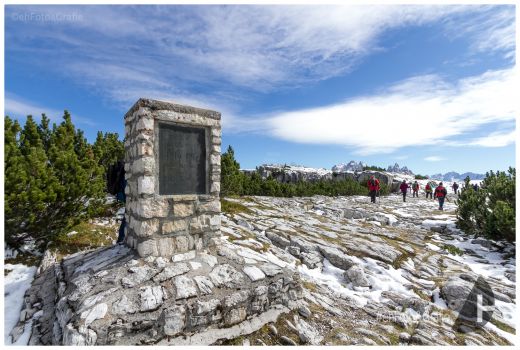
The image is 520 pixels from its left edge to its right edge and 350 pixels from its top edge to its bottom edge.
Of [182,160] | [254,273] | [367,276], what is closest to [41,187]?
[182,160]

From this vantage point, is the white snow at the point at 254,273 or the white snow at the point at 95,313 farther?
the white snow at the point at 254,273

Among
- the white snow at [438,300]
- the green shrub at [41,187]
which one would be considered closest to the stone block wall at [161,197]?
the green shrub at [41,187]

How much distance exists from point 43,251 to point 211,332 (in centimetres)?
563

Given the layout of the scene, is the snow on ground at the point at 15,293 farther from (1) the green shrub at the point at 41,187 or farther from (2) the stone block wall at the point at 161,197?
(2) the stone block wall at the point at 161,197

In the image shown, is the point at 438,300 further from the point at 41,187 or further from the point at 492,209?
the point at 41,187

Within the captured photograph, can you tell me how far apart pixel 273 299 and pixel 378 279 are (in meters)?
3.49

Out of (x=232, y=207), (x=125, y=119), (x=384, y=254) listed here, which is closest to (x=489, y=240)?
(x=384, y=254)

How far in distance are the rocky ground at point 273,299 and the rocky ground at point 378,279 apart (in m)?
0.03

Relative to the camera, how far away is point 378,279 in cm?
698

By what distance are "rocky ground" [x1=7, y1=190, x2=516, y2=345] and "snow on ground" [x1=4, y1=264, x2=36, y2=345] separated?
0.15m

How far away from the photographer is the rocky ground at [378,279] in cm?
482

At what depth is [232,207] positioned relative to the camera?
1278cm

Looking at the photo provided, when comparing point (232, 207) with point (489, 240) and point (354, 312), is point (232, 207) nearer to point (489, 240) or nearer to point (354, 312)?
point (354, 312)

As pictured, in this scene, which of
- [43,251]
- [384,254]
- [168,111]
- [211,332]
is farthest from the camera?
[384,254]
